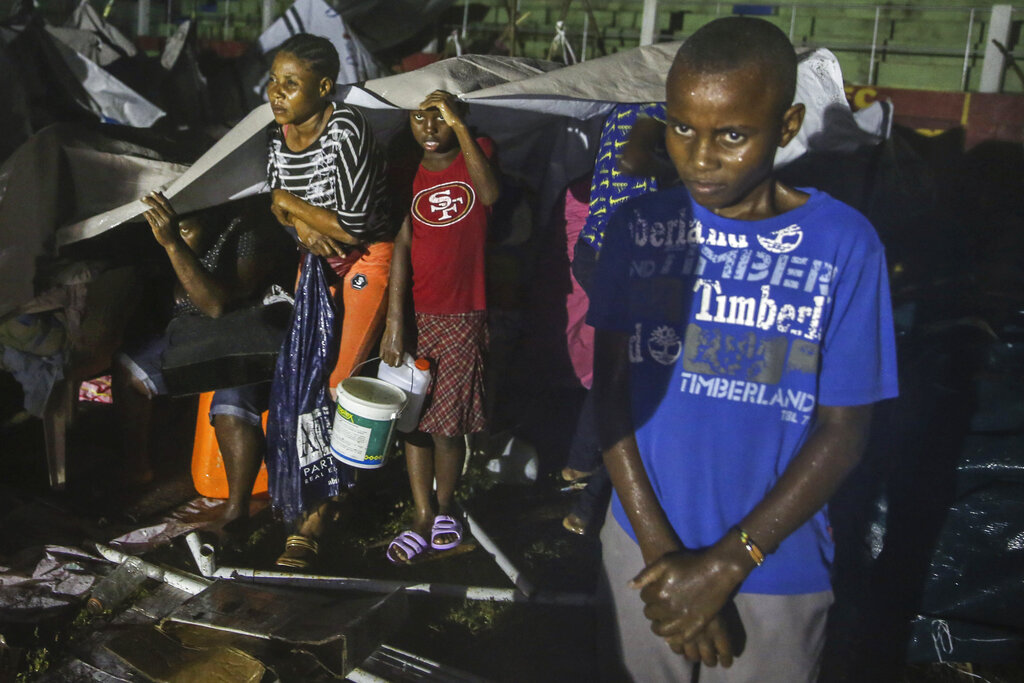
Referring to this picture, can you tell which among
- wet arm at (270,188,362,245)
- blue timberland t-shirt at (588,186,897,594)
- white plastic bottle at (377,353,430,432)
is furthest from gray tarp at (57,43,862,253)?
blue timberland t-shirt at (588,186,897,594)

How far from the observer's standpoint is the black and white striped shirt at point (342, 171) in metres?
3.13

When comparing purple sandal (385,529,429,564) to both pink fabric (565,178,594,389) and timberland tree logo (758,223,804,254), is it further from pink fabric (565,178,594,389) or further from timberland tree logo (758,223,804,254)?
timberland tree logo (758,223,804,254)

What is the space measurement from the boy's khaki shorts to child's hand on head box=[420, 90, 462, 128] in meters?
1.90

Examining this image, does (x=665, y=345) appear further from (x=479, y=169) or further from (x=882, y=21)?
(x=882, y=21)

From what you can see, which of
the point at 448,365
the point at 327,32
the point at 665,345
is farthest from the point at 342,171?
the point at 327,32

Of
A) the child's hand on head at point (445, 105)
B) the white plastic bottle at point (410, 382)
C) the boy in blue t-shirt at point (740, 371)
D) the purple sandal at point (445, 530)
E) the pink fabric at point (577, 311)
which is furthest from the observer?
the pink fabric at point (577, 311)

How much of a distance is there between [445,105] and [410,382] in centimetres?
106

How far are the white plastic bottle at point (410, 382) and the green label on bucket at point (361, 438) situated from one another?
0.84 ft

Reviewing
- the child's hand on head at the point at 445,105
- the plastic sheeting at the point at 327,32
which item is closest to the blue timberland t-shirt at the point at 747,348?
the child's hand on head at the point at 445,105

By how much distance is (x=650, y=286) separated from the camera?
1537 millimetres

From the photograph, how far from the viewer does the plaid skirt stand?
332 cm

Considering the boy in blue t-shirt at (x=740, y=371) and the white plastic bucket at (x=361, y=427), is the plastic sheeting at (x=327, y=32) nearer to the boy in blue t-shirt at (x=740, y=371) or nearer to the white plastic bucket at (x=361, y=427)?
the white plastic bucket at (x=361, y=427)

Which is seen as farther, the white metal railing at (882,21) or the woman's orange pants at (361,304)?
the white metal railing at (882,21)

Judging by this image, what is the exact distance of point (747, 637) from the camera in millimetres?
1489
